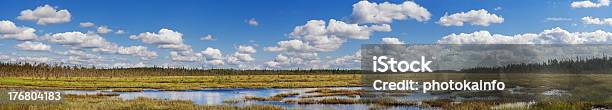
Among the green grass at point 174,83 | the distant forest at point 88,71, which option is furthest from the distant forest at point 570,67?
the distant forest at point 88,71

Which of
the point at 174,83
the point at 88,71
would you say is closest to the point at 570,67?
the point at 174,83

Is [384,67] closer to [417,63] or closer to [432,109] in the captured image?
[417,63]

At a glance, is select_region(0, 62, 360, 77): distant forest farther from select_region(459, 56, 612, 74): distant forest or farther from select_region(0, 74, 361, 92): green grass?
select_region(459, 56, 612, 74): distant forest

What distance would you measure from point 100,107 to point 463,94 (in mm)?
25529

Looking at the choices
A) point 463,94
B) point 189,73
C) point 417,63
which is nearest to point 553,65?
point 463,94

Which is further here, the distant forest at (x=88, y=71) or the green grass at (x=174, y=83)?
the distant forest at (x=88, y=71)

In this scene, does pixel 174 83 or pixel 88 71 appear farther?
pixel 88 71

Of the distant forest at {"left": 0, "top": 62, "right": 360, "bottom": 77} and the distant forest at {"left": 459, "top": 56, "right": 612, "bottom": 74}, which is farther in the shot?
the distant forest at {"left": 0, "top": 62, "right": 360, "bottom": 77}

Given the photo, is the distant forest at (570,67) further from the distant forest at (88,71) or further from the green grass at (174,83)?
the distant forest at (88,71)

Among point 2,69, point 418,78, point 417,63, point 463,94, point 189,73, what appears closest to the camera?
point 417,63

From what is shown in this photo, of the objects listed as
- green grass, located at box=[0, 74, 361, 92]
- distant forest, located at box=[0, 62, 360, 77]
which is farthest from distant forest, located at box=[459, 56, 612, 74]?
distant forest, located at box=[0, 62, 360, 77]

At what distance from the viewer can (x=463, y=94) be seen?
48.9m

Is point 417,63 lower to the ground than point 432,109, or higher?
higher

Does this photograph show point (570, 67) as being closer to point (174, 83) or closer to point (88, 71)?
point (174, 83)
